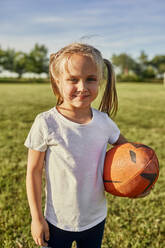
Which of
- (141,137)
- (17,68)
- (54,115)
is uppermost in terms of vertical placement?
(17,68)

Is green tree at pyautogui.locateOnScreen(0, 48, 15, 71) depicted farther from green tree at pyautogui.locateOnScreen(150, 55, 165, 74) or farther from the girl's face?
the girl's face

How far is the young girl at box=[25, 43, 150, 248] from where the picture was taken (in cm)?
167

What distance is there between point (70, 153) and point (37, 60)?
75.0 m

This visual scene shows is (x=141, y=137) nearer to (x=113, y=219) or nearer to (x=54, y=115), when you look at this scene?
(x=113, y=219)

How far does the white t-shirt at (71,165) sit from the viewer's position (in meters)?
1.68

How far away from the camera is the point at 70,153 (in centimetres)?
170

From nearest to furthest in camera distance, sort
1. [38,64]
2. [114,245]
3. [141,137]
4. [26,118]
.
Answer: [114,245], [141,137], [26,118], [38,64]

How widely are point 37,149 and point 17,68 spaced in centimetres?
7754

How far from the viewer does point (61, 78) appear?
1757mm

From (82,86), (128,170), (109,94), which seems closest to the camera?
(82,86)

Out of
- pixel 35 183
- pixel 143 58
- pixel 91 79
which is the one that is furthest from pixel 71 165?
pixel 143 58

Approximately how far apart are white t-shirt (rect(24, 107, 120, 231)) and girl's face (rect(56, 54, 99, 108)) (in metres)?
0.15

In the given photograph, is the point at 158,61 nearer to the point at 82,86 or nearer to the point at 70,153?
the point at 82,86

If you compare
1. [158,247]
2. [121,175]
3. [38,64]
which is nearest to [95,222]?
[121,175]
